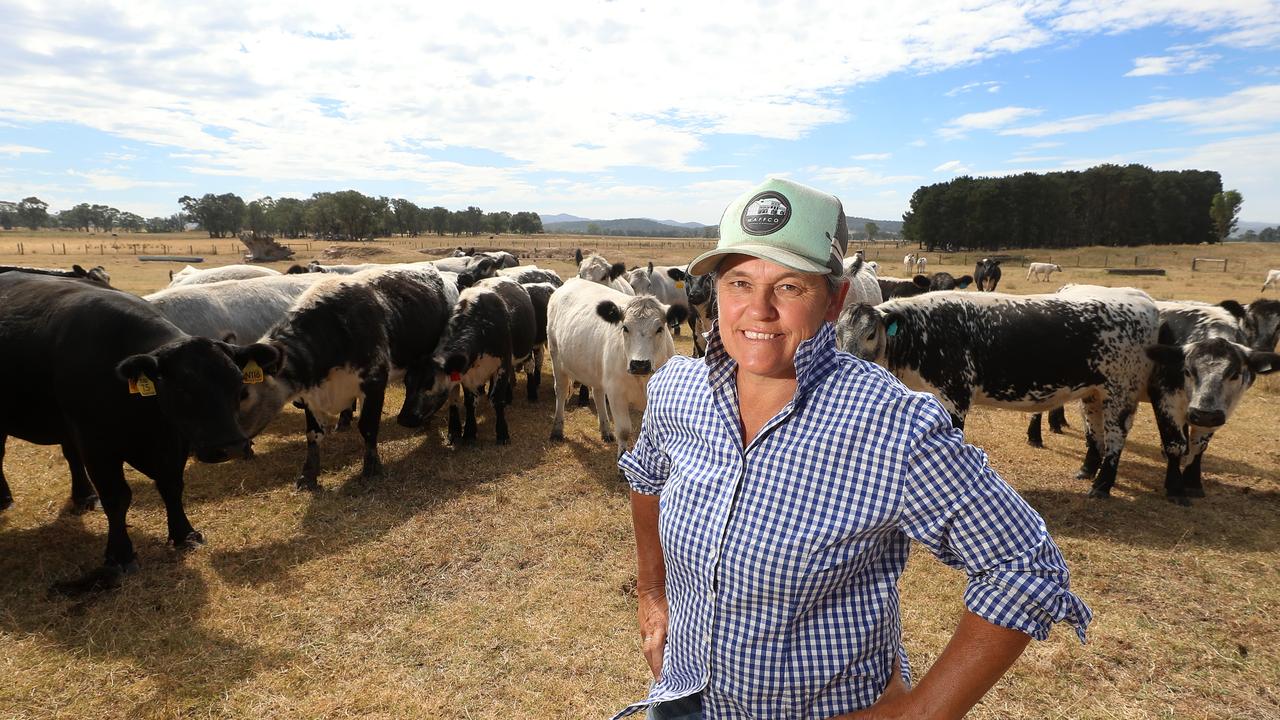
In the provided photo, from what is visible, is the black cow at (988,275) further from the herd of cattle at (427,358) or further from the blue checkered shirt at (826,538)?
the blue checkered shirt at (826,538)

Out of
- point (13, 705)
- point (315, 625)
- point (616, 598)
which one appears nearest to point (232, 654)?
point (315, 625)

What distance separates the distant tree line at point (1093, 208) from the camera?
68062 mm

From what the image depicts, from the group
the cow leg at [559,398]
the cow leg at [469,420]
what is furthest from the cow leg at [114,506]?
the cow leg at [559,398]

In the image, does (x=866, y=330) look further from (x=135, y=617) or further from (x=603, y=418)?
(x=135, y=617)

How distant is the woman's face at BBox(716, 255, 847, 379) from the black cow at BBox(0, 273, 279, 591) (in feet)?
17.5

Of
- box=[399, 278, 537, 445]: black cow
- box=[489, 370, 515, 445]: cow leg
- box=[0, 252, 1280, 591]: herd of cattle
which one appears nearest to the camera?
box=[0, 252, 1280, 591]: herd of cattle

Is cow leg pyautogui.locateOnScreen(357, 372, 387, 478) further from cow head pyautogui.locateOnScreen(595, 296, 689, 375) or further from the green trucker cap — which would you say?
the green trucker cap

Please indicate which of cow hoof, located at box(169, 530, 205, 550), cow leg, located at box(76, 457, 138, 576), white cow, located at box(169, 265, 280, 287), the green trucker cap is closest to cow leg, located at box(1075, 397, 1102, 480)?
the green trucker cap

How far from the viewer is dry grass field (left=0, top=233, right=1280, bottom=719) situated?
13.4 feet

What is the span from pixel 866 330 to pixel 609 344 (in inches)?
125

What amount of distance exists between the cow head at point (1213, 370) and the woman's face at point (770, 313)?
6.83m

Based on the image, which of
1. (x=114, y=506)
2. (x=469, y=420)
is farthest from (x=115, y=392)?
(x=469, y=420)

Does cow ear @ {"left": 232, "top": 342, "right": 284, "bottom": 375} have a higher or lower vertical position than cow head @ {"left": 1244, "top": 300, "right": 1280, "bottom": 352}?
lower

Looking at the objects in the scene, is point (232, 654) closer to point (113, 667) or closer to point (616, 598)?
point (113, 667)
